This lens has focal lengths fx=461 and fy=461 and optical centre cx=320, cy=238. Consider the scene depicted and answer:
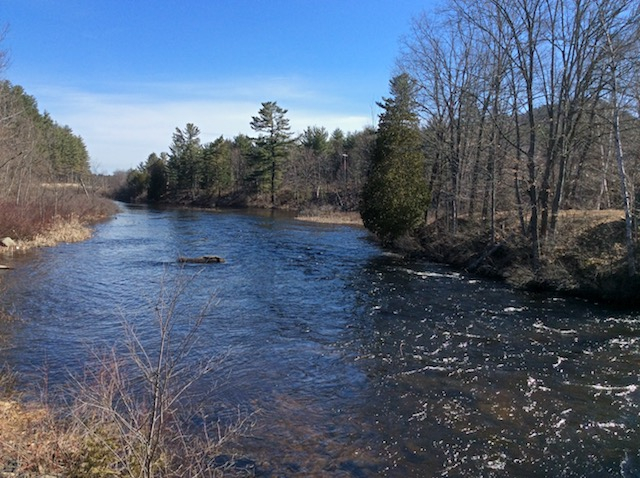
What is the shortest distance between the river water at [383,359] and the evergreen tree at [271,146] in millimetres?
49515

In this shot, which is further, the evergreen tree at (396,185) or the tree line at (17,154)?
the tree line at (17,154)

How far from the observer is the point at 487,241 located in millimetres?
23094

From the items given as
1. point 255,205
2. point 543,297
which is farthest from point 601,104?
point 255,205

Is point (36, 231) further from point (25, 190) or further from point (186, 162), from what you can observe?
point (186, 162)

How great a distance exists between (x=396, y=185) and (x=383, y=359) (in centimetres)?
1757

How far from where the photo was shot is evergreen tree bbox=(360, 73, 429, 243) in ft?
86.7

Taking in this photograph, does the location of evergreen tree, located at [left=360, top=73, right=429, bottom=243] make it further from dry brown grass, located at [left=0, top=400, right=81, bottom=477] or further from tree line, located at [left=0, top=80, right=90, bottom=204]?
dry brown grass, located at [left=0, top=400, right=81, bottom=477]

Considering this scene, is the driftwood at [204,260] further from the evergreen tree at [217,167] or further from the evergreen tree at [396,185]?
the evergreen tree at [217,167]

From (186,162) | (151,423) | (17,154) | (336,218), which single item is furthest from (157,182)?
(151,423)

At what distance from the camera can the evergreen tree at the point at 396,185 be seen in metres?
26.4

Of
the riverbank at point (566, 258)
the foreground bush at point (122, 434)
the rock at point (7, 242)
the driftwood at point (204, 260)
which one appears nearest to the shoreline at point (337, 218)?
the riverbank at point (566, 258)

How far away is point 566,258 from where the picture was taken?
18062mm

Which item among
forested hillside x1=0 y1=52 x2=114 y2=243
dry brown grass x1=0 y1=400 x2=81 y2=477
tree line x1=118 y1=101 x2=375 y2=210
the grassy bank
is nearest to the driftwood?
the grassy bank

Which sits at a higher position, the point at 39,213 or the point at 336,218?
the point at 39,213
